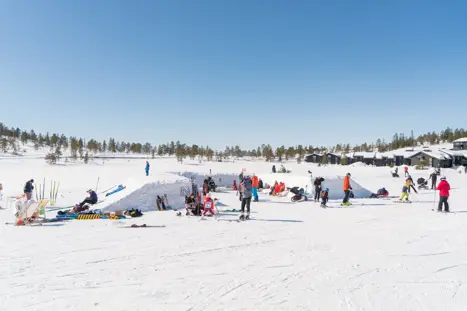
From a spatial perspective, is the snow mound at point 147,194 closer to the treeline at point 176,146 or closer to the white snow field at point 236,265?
the white snow field at point 236,265

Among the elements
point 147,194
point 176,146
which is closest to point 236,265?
point 147,194

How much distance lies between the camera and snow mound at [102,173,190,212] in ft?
38.4

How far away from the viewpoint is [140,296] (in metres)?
4.20

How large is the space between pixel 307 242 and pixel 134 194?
811 cm

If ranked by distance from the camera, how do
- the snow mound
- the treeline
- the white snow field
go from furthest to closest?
the treeline → the snow mound → the white snow field

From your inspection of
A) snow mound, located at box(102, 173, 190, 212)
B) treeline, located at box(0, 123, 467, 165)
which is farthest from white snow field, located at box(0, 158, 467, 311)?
treeline, located at box(0, 123, 467, 165)

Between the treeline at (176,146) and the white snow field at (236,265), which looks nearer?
the white snow field at (236,265)

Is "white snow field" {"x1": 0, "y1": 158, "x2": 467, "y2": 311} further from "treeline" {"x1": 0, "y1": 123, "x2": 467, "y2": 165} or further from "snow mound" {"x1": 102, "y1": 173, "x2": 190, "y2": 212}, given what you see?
"treeline" {"x1": 0, "y1": 123, "x2": 467, "y2": 165}

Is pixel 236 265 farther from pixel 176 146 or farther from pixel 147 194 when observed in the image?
pixel 176 146

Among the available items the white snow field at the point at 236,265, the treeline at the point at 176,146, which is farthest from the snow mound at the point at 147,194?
the treeline at the point at 176,146

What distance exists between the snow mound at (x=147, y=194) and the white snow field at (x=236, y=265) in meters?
2.04

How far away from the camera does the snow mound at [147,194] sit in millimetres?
11691

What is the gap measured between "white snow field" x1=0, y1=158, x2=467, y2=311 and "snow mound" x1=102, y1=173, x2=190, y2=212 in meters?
2.04

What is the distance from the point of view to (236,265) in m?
5.50
